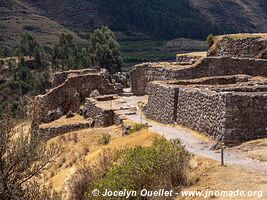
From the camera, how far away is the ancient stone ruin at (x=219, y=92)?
16156mm

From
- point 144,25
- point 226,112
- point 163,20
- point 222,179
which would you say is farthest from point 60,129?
point 144,25

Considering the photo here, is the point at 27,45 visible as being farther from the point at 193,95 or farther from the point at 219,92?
the point at 219,92

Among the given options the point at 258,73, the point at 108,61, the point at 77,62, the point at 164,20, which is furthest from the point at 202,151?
the point at 164,20

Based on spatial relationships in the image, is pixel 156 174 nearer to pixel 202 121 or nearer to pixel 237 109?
pixel 237 109

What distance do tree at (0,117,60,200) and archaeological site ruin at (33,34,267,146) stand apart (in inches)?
229

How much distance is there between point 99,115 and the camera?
95.5 feet

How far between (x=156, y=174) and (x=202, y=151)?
134 inches

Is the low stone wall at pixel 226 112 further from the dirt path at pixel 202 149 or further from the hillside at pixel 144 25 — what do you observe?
the hillside at pixel 144 25

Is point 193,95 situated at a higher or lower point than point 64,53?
higher

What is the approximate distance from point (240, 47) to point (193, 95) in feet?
45.0

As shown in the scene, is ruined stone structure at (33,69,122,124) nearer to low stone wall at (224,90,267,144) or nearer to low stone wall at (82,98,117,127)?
low stone wall at (82,98,117,127)

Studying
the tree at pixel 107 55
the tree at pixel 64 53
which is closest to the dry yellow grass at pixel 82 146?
the tree at pixel 107 55

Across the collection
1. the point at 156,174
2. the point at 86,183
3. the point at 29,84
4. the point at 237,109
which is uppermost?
the point at 237,109

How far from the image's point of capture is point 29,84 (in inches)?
3073
